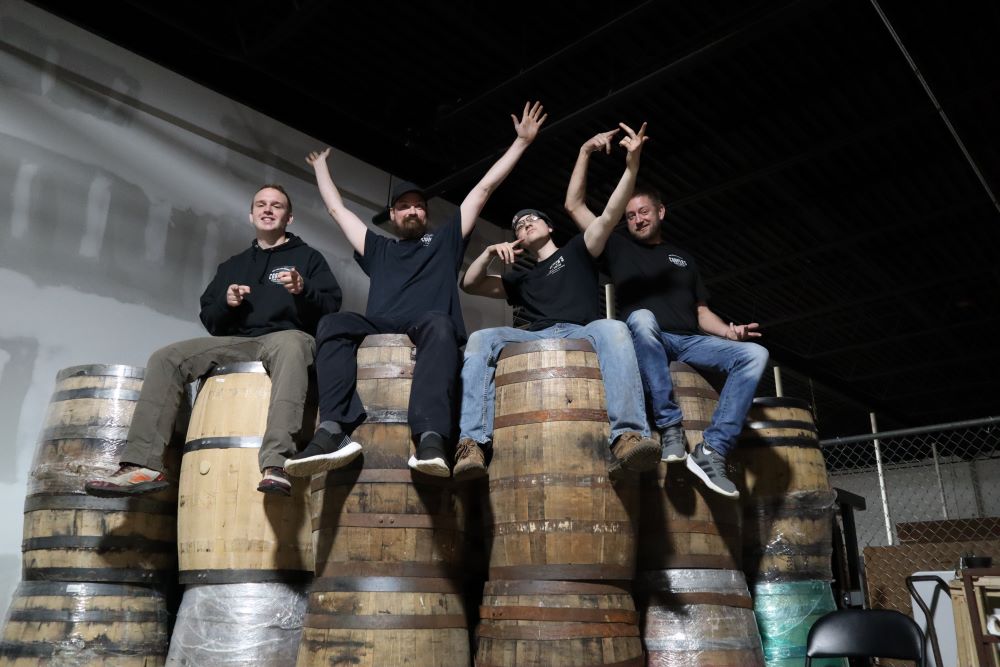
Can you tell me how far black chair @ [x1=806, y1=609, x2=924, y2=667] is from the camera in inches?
134

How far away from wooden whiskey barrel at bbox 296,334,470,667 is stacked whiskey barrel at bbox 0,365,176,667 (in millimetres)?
1244

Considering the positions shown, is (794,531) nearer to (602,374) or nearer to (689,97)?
(602,374)

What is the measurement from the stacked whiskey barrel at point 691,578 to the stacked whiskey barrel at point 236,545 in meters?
1.70

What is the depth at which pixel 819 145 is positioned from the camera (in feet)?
28.7

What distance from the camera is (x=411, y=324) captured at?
4023mm

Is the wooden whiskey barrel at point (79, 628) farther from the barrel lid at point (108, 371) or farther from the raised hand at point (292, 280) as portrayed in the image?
the raised hand at point (292, 280)

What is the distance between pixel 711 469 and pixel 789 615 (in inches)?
49.5

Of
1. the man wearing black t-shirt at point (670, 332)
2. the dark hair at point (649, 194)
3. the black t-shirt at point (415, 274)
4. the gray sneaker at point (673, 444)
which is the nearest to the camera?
the gray sneaker at point (673, 444)

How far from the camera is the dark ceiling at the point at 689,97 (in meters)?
6.72

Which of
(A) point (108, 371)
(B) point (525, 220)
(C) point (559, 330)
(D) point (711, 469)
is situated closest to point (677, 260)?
(B) point (525, 220)

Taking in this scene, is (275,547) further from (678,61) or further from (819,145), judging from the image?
(819,145)

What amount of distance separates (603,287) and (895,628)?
9355 millimetres

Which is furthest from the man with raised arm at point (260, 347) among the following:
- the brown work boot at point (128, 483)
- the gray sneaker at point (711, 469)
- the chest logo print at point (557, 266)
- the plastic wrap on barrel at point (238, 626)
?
the gray sneaker at point (711, 469)

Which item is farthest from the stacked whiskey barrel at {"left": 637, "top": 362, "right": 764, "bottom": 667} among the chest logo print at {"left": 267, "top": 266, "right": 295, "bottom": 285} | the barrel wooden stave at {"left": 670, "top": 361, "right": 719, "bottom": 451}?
the chest logo print at {"left": 267, "top": 266, "right": 295, "bottom": 285}
